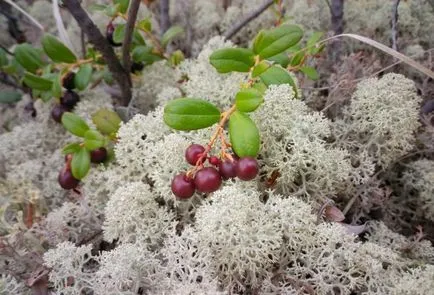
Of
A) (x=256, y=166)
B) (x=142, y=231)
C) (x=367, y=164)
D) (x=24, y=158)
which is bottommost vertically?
(x=24, y=158)

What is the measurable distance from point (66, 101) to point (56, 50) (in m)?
0.20

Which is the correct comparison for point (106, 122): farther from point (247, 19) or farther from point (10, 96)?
point (247, 19)

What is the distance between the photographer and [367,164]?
4.86 feet

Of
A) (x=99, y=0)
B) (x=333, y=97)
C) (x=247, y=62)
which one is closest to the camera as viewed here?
(x=247, y=62)

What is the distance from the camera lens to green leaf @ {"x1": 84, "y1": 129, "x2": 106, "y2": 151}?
1593mm

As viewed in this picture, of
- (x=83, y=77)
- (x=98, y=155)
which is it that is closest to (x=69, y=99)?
(x=83, y=77)

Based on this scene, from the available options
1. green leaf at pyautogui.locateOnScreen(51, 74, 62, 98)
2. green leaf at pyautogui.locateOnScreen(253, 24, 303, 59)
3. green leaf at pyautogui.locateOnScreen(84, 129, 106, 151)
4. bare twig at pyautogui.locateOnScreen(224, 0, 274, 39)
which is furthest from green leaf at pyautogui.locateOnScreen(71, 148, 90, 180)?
bare twig at pyautogui.locateOnScreen(224, 0, 274, 39)

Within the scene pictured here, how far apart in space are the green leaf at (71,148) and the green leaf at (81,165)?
26 millimetres

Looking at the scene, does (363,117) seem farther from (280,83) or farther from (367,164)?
(280,83)

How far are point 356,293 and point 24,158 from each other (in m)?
1.37

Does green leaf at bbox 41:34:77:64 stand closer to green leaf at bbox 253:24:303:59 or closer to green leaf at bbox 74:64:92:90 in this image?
green leaf at bbox 74:64:92:90

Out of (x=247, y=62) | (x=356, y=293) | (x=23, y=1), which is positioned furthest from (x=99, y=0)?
(x=356, y=293)

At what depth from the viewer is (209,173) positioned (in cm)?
129

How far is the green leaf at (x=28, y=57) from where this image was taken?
6.48ft
